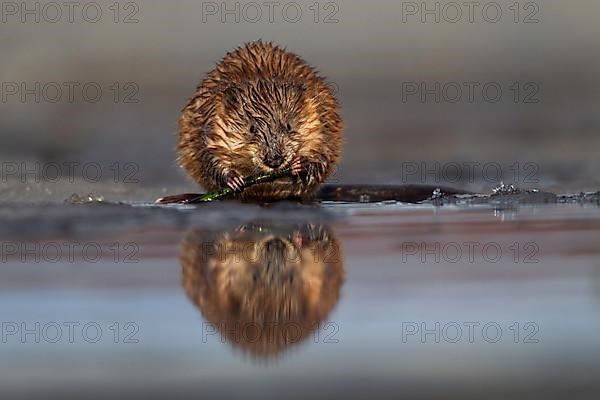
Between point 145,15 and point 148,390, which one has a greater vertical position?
point 145,15

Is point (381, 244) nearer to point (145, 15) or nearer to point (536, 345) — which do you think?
point (536, 345)

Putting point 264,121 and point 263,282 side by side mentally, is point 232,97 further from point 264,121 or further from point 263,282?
point 263,282

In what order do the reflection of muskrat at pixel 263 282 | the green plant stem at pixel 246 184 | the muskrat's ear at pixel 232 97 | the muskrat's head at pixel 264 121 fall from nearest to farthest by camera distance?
1. the reflection of muskrat at pixel 263 282
2. the green plant stem at pixel 246 184
3. the muskrat's head at pixel 264 121
4. the muskrat's ear at pixel 232 97

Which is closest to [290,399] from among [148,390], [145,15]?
[148,390]

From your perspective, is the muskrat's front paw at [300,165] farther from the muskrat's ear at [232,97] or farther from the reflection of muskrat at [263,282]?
the reflection of muskrat at [263,282]

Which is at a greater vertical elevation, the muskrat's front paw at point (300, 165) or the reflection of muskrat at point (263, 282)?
the muskrat's front paw at point (300, 165)

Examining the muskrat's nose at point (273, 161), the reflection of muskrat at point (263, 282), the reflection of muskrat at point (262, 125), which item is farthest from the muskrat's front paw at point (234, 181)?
the reflection of muskrat at point (263, 282)
